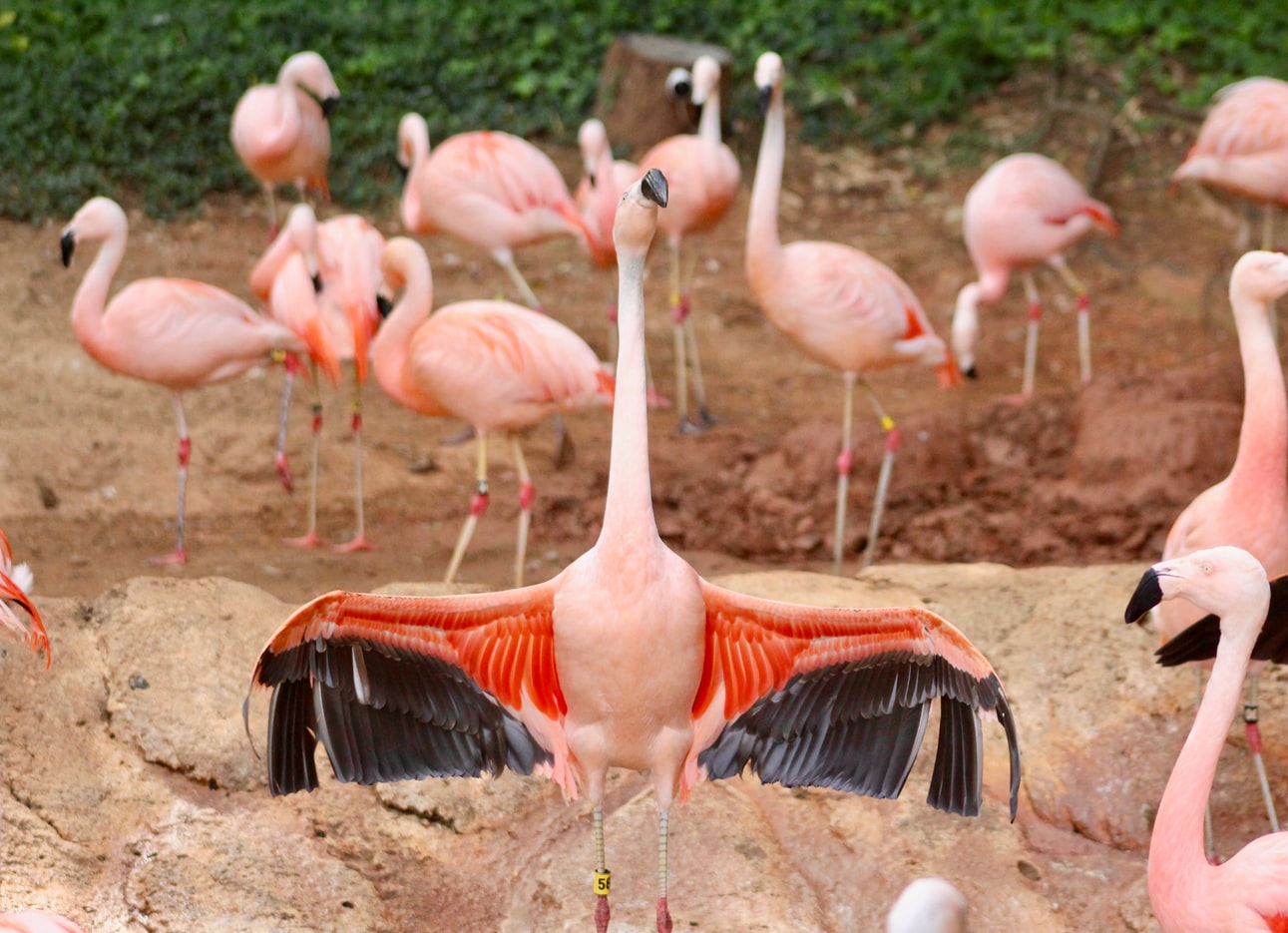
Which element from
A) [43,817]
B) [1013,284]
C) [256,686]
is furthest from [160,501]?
[1013,284]

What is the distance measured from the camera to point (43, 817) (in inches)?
138

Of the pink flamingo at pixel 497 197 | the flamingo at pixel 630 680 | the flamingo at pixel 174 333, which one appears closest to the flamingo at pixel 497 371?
the flamingo at pixel 174 333

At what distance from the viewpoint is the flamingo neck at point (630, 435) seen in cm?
317

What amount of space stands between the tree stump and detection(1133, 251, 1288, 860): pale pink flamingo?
234 inches

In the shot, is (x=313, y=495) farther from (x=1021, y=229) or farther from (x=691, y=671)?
(x=1021, y=229)

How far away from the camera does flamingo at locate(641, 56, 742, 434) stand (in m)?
7.42

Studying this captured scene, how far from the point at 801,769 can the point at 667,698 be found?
1.45 ft

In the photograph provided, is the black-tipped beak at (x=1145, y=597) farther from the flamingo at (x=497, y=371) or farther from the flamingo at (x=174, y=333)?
the flamingo at (x=174, y=333)

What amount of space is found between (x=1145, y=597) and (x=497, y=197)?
452 centimetres

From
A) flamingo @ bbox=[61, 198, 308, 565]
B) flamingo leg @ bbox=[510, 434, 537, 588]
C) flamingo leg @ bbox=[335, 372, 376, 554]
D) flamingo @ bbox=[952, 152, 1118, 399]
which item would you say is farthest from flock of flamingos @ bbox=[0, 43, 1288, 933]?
flamingo @ bbox=[952, 152, 1118, 399]

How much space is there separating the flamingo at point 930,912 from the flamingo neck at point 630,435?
1376 millimetres

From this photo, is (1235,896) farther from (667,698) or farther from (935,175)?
(935,175)

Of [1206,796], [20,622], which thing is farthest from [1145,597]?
[20,622]

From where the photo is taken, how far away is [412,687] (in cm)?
349
